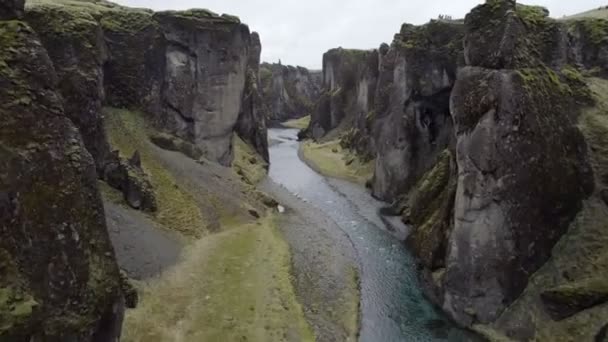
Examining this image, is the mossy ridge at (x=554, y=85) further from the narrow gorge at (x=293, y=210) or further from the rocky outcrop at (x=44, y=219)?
the rocky outcrop at (x=44, y=219)

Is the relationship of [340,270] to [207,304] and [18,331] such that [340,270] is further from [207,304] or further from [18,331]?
[18,331]

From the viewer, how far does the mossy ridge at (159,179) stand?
4191cm

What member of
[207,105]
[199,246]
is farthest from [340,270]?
[207,105]

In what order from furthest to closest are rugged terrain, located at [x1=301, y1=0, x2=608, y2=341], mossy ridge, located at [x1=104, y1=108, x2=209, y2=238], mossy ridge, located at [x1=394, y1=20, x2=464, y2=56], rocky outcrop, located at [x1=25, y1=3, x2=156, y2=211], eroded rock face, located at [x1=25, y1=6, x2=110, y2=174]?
mossy ridge, located at [x1=394, y1=20, x2=464, y2=56], mossy ridge, located at [x1=104, y1=108, x2=209, y2=238], rocky outcrop, located at [x1=25, y1=3, x2=156, y2=211], eroded rock face, located at [x1=25, y1=6, x2=110, y2=174], rugged terrain, located at [x1=301, y1=0, x2=608, y2=341]

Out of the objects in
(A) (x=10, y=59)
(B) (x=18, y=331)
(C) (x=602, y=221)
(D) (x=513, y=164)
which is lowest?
(B) (x=18, y=331)

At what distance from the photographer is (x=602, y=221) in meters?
Answer: 28.0

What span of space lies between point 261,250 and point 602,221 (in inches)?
942

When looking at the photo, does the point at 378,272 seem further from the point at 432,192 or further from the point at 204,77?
the point at 204,77

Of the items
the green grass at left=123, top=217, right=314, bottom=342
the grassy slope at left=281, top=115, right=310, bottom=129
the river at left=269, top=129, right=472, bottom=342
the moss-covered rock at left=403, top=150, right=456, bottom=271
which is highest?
the moss-covered rock at left=403, top=150, right=456, bottom=271

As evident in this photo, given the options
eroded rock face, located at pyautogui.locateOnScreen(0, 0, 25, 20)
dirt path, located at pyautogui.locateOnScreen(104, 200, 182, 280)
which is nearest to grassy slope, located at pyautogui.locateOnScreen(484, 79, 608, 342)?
dirt path, located at pyautogui.locateOnScreen(104, 200, 182, 280)

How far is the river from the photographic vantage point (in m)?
30.5

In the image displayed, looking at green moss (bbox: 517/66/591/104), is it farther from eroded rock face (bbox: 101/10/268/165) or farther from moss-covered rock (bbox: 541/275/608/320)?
eroded rock face (bbox: 101/10/268/165)

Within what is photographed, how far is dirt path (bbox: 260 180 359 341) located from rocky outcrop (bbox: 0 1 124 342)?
557 inches

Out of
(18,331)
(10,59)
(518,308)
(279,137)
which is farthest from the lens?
(279,137)
